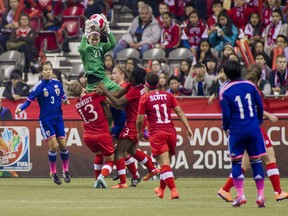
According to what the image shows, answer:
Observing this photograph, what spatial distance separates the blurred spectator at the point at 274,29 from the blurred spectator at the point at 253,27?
29 centimetres

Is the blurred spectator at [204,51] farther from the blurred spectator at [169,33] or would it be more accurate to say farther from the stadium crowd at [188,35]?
the blurred spectator at [169,33]

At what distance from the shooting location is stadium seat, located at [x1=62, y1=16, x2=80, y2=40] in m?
27.4

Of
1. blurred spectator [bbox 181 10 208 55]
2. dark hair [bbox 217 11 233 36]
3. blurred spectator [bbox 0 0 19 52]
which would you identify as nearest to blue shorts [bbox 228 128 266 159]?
dark hair [bbox 217 11 233 36]

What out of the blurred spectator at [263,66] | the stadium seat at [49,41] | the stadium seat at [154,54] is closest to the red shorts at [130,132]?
the blurred spectator at [263,66]

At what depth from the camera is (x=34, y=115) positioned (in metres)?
21.9

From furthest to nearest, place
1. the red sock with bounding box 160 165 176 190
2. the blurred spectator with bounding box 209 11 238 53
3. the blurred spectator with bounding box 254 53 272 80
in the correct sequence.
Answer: the blurred spectator with bounding box 209 11 238 53 → the blurred spectator with bounding box 254 53 272 80 → the red sock with bounding box 160 165 176 190

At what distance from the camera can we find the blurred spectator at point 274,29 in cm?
2428

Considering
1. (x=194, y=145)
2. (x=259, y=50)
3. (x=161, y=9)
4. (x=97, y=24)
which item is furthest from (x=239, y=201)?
(x=161, y=9)

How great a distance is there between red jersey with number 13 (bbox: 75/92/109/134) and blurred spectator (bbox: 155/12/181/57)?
8.11 m

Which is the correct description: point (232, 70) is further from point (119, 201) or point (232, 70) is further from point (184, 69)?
point (184, 69)

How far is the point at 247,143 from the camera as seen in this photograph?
535 inches

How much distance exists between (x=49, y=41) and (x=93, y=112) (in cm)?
993

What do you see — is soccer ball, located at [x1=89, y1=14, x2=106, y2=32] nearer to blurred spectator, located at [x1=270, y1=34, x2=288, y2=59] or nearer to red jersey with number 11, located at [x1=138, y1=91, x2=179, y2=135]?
red jersey with number 11, located at [x1=138, y1=91, x2=179, y2=135]

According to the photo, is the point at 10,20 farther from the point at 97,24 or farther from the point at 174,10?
the point at 97,24
